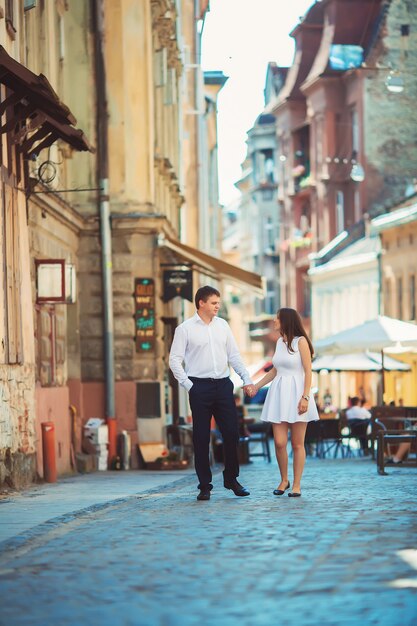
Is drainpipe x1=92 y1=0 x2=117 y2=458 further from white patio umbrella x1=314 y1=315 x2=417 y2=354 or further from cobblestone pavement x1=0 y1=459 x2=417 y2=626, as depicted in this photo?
cobblestone pavement x1=0 y1=459 x2=417 y2=626

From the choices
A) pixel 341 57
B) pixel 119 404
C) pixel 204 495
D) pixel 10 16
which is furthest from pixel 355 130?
pixel 204 495

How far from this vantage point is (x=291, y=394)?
635 inches

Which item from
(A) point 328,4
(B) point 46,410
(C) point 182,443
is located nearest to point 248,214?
(A) point 328,4

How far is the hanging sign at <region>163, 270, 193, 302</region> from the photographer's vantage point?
30125 millimetres

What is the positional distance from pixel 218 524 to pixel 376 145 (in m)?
64.1

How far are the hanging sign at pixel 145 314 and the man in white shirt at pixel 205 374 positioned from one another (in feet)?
43.1

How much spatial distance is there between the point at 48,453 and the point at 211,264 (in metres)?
9.28

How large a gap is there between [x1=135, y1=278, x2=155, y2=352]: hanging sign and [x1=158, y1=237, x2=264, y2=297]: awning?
→ 2.37 feet

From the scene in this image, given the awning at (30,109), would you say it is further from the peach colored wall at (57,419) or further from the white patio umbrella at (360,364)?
the white patio umbrella at (360,364)

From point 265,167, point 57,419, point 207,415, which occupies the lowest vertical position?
point 57,419

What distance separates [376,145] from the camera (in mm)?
75875

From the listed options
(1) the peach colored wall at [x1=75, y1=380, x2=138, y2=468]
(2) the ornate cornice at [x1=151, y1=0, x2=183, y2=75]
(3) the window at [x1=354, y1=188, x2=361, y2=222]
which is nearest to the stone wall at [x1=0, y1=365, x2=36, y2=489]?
(1) the peach colored wall at [x1=75, y1=380, x2=138, y2=468]

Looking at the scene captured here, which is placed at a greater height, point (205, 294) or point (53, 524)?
point (205, 294)

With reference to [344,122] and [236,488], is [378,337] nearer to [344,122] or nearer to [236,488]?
[236,488]
